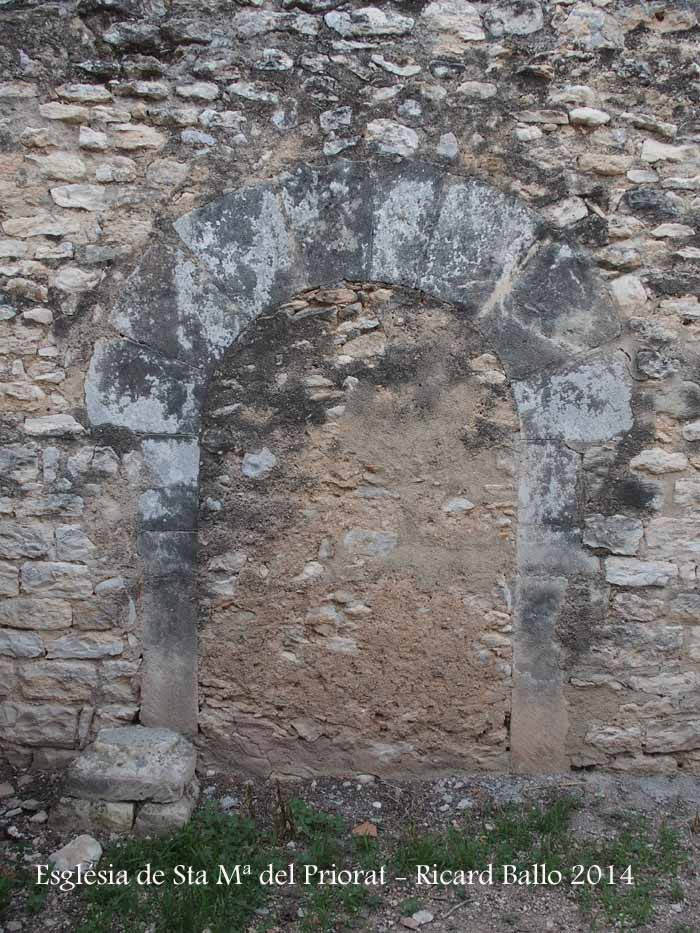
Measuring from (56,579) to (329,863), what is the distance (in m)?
1.48

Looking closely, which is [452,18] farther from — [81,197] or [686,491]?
[686,491]

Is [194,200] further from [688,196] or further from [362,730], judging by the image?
[362,730]

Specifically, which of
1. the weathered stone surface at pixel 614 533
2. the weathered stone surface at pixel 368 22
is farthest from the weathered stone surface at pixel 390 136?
the weathered stone surface at pixel 614 533

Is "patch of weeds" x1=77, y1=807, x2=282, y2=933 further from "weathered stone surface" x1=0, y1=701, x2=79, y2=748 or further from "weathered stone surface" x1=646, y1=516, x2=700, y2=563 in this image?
"weathered stone surface" x1=646, y1=516, x2=700, y2=563

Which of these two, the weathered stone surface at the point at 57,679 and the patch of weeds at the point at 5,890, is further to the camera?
the weathered stone surface at the point at 57,679

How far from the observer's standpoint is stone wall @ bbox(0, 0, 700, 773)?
3.00 metres

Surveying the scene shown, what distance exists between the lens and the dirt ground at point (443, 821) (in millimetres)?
2557

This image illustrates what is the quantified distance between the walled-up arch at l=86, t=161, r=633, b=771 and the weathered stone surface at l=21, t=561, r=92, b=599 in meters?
0.25

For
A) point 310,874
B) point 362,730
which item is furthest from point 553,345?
Result: point 310,874

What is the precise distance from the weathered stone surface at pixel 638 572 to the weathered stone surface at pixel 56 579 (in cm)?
206

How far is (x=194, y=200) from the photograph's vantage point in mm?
3047

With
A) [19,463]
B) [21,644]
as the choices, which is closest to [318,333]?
[19,463]

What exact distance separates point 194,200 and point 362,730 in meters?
2.21

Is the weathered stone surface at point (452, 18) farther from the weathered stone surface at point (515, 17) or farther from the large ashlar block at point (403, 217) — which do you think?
the large ashlar block at point (403, 217)
